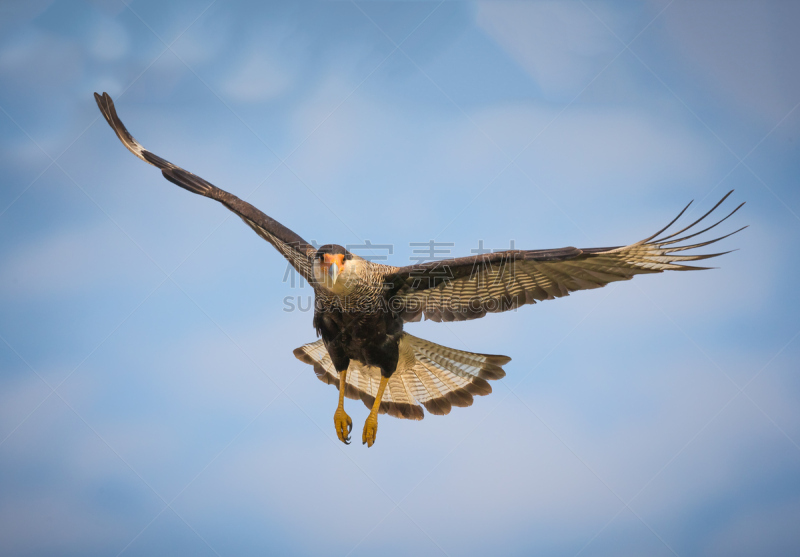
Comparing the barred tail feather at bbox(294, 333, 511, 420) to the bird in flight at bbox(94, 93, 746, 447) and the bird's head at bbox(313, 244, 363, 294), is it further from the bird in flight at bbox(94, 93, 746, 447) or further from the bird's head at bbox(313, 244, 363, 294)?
the bird's head at bbox(313, 244, 363, 294)

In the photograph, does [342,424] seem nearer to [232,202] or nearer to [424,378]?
[424,378]

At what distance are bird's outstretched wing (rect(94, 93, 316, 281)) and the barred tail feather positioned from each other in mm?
1402

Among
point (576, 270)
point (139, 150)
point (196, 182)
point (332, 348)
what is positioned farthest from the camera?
point (139, 150)

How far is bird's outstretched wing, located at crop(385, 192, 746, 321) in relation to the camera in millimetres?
5320

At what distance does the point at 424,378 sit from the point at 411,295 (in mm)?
1301

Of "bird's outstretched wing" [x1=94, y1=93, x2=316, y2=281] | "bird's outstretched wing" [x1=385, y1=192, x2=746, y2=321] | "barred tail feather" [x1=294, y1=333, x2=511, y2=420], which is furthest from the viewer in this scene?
"barred tail feather" [x1=294, y1=333, x2=511, y2=420]

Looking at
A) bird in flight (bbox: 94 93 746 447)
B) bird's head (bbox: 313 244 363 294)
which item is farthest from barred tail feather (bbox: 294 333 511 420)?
bird's head (bbox: 313 244 363 294)

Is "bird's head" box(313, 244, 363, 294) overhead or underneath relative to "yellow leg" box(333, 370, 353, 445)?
overhead

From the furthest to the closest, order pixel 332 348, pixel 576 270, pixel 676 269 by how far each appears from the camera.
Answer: pixel 332 348 < pixel 576 270 < pixel 676 269

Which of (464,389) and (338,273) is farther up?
(338,273)

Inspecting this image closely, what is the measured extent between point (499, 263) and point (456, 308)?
79cm

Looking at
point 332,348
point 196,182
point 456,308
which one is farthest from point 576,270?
point 196,182

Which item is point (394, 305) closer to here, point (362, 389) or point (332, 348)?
point (332, 348)

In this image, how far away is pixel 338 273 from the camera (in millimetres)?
5484
